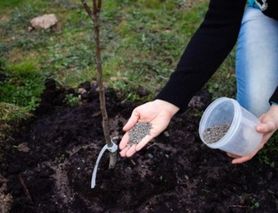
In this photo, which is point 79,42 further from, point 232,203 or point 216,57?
point 232,203

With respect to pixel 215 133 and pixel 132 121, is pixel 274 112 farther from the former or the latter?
pixel 132 121

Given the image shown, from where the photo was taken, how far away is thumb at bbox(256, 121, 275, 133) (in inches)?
79.5

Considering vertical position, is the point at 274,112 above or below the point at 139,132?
above

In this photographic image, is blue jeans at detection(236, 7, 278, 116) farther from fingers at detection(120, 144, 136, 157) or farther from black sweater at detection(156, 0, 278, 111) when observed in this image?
fingers at detection(120, 144, 136, 157)

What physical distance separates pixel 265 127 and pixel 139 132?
1.71ft

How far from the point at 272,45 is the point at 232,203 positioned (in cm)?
84

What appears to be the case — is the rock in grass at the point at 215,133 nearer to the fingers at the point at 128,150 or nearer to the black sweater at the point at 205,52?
the black sweater at the point at 205,52

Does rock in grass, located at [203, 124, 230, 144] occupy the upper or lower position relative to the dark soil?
upper

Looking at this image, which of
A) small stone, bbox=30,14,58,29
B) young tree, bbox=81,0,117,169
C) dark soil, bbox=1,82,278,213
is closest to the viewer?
young tree, bbox=81,0,117,169

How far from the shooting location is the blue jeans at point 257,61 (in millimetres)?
2564

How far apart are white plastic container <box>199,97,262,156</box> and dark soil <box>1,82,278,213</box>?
323 millimetres

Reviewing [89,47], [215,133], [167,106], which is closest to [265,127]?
[215,133]

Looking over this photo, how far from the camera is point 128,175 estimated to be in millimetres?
2498

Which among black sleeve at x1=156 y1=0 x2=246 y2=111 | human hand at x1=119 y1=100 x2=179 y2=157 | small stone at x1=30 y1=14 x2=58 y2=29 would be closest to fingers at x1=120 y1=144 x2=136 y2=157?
human hand at x1=119 y1=100 x2=179 y2=157
